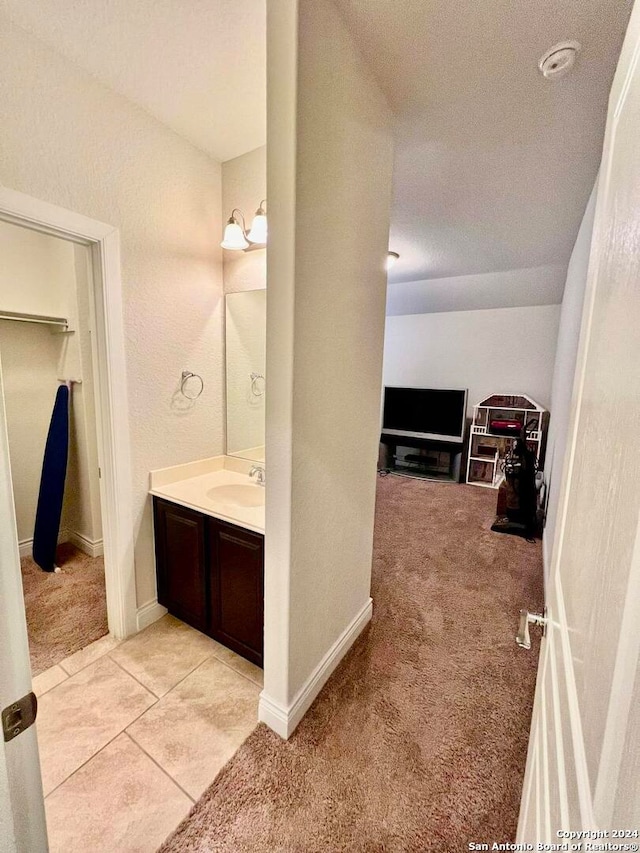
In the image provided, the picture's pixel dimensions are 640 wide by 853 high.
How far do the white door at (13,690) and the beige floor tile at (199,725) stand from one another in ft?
3.00

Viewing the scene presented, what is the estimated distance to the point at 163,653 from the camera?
1.86 m

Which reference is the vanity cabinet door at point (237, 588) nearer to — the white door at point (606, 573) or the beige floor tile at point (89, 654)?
the beige floor tile at point (89, 654)

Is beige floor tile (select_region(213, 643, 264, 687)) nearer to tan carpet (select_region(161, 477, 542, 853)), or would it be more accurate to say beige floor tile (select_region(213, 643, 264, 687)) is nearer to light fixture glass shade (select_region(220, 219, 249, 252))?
tan carpet (select_region(161, 477, 542, 853))

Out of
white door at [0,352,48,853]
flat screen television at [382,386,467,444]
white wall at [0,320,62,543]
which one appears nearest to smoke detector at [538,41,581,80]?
white door at [0,352,48,853]

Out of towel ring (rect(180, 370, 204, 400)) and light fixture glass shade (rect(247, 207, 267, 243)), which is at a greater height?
light fixture glass shade (rect(247, 207, 267, 243))

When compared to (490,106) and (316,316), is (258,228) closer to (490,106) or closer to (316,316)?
(316,316)

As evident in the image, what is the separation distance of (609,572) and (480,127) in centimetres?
221

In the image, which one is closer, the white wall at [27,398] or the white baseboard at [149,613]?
the white baseboard at [149,613]

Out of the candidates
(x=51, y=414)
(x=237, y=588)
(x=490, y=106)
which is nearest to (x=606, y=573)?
(x=237, y=588)

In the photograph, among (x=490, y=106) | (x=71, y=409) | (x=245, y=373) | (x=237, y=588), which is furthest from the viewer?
(x=71, y=409)

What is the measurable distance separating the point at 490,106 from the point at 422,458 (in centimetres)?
446

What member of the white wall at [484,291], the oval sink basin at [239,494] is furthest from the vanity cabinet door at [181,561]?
the white wall at [484,291]

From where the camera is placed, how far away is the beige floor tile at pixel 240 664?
1.72 meters

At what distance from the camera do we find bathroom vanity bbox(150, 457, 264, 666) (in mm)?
1663
